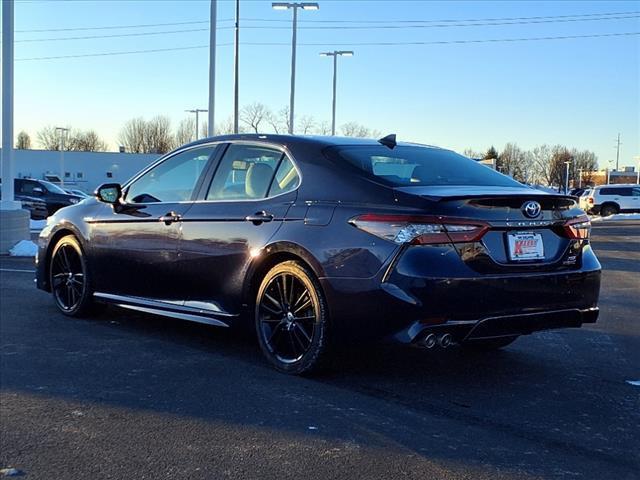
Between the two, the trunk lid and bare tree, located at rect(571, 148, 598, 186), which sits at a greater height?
bare tree, located at rect(571, 148, 598, 186)

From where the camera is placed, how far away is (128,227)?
5.83 metres

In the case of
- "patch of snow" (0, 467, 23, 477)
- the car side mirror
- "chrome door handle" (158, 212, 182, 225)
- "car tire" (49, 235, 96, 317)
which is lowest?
"patch of snow" (0, 467, 23, 477)

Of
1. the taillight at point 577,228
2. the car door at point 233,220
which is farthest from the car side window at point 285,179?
the taillight at point 577,228

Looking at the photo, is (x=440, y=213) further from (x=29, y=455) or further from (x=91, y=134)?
(x=91, y=134)

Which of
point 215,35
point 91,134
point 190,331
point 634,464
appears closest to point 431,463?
point 634,464

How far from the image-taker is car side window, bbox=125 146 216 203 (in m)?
5.54

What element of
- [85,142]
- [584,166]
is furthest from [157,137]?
[584,166]

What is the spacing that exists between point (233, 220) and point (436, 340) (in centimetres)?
176

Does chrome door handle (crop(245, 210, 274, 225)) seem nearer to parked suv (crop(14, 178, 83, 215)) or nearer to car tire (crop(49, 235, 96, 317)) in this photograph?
car tire (crop(49, 235, 96, 317))

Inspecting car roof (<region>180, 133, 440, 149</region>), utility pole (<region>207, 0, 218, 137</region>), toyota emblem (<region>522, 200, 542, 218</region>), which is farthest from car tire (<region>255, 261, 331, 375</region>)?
utility pole (<region>207, 0, 218, 137</region>)

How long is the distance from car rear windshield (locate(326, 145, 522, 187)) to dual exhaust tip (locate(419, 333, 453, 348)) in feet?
3.22

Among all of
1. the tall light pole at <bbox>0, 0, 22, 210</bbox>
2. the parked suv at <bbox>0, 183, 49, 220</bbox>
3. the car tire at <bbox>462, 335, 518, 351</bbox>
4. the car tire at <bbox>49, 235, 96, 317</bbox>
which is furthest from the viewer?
the parked suv at <bbox>0, 183, 49, 220</bbox>

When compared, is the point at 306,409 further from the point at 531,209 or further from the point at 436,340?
the point at 531,209

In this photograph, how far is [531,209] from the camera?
4227mm
